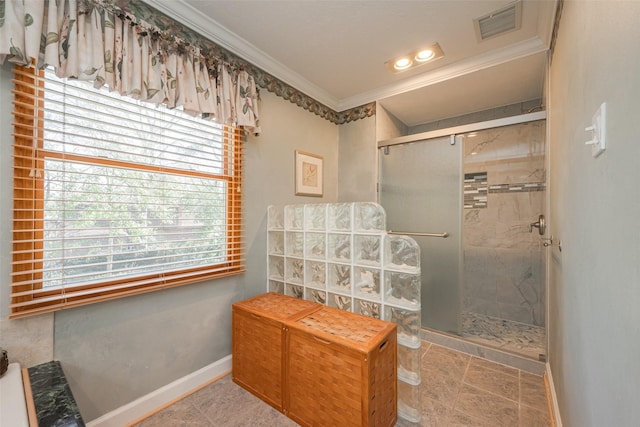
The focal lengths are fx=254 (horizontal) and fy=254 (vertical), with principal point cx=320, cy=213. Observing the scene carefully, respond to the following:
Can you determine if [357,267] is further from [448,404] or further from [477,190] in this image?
[477,190]

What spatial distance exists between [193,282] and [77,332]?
0.59 meters

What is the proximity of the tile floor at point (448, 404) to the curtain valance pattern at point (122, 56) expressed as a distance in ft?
6.14

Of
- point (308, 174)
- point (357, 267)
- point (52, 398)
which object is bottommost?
point (52, 398)

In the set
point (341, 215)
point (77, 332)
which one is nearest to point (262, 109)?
point (341, 215)

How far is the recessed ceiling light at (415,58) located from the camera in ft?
6.64

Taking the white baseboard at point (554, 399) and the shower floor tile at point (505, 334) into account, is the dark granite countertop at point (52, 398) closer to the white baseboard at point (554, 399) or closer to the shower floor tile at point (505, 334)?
the white baseboard at point (554, 399)

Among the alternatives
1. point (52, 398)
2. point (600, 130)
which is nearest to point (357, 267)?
point (600, 130)

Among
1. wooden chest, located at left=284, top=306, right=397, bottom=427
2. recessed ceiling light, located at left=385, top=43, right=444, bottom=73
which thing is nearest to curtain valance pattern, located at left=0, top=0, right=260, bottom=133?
recessed ceiling light, located at left=385, top=43, right=444, bottom=73

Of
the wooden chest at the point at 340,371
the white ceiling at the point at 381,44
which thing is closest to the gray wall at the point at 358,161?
the white ceiling at the point at 381,44

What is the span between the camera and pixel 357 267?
1646mm

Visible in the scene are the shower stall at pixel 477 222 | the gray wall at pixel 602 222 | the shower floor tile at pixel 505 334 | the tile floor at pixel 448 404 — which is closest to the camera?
the gray wall at pixel 602 222

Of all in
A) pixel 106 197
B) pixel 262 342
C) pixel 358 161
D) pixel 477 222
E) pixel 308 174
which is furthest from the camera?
pixel 358 161

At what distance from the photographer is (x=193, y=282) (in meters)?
1.72

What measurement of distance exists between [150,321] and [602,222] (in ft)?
6.90
